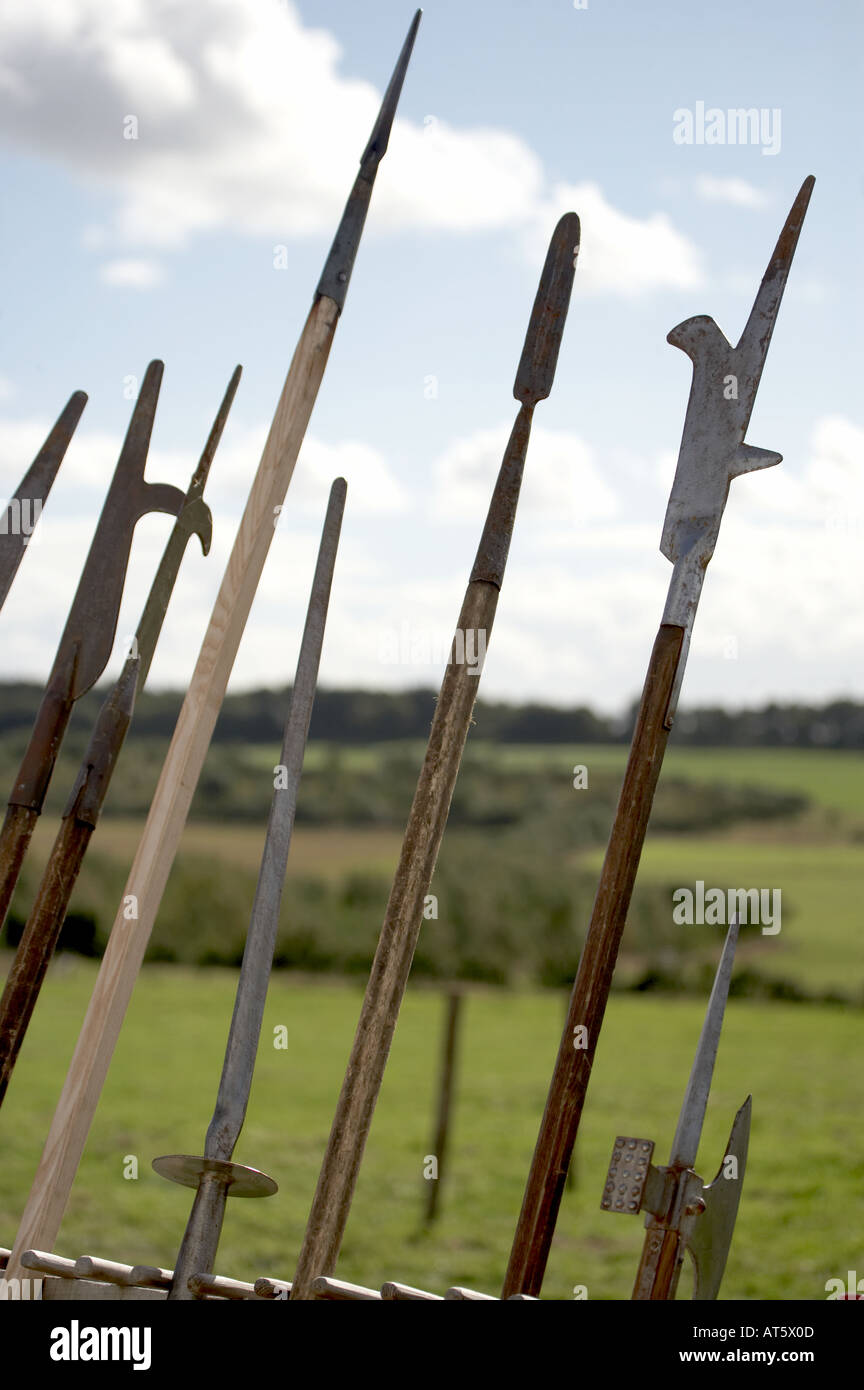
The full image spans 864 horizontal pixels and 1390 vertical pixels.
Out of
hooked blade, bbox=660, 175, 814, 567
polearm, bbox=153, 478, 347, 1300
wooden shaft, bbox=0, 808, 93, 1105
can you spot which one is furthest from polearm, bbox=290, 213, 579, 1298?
wooden shaft, bbox=0, 808, 93, 1105

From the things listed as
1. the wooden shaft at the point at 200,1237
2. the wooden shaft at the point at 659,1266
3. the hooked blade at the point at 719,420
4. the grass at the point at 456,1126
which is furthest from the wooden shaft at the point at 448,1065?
the hooked blade at the point at 719,420

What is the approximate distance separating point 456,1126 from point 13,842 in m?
10.4

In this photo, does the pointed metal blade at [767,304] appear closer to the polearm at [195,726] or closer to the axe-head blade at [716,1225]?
the polearm at [195,726]

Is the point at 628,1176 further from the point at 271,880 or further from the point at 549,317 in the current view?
the point at 549,317

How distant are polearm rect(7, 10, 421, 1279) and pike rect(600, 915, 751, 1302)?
0.77 meters

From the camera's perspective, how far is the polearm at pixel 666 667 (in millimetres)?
1715

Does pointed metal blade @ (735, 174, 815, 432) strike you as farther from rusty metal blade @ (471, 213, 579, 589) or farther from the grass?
the grass

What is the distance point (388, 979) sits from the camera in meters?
1.80

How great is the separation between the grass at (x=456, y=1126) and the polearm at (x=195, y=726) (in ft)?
18.1

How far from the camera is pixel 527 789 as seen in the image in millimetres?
24891

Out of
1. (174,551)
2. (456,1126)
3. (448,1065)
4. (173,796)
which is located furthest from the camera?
(456,1126)

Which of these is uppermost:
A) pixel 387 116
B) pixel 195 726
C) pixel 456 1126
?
pixel 387 116

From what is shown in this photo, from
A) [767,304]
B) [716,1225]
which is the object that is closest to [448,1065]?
[716,1225]

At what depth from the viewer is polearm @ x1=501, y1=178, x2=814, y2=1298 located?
1.71m
